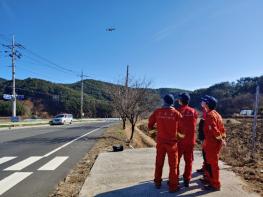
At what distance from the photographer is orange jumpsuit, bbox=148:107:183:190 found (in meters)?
6.84

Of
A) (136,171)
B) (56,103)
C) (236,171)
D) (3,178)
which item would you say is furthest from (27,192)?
(56,103)

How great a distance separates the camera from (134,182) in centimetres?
782

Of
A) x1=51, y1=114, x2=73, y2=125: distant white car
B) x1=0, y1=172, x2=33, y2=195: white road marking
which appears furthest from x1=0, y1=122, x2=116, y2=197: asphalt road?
x1=51, y1=114, x2=73, y2=125: distant white car

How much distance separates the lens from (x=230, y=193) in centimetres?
675

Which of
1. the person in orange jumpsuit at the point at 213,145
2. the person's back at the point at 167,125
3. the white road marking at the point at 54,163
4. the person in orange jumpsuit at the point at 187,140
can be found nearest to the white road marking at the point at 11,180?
the white road marking at the point at 54,163

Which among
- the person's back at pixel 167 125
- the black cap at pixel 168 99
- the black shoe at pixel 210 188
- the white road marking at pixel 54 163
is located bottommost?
the white road marking at pixel 54 163

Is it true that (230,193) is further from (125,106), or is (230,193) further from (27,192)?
(125,106)

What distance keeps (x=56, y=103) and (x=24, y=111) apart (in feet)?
68.0

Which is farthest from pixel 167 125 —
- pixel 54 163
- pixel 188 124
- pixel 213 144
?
pixel 54 163

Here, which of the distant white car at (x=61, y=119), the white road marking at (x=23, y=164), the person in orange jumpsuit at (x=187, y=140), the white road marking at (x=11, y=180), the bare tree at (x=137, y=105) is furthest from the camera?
the distant white car at (x=61, y=119)

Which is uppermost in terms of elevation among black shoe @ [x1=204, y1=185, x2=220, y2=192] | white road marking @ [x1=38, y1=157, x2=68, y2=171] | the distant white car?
the distant white car

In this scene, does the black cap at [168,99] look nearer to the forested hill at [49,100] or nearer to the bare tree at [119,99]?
the bare tree at [119,99]

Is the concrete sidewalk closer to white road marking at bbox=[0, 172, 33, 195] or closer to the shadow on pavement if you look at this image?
the shadow on pavement

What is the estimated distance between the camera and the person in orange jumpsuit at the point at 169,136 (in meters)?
6.84
